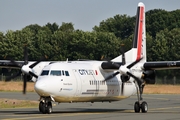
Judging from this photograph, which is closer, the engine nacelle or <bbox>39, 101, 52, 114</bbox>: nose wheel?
<bbox>39, 101, 52, 114</bbox>: nose wheel

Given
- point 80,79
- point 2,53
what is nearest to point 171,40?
point 2,53

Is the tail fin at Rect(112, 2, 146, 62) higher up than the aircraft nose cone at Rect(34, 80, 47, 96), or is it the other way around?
the tail fin at Rect(112, 2, 146, 62)

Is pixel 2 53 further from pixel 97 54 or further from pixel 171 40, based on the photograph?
pixel 171 40

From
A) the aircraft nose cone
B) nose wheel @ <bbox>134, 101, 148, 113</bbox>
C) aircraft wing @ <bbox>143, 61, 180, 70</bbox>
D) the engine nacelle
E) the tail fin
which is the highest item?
the tail fin

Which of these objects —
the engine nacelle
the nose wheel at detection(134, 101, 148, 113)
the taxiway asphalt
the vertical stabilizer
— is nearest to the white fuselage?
the taxiway asphalt

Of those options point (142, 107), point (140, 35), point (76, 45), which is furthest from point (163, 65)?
point (76, 45)

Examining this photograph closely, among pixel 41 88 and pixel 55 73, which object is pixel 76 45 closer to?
pixel 55 73

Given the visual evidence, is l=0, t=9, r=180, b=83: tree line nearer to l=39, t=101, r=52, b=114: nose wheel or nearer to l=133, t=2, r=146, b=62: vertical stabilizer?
l=133, t=2, r=146, b=62: vertical stabilizer

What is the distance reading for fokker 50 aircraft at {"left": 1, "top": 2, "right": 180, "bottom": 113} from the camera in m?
26.0

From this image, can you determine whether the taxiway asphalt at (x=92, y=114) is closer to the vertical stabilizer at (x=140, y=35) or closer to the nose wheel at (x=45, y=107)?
the nose wheel at (x=45, y=107)

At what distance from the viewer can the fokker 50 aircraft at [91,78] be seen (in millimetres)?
25953

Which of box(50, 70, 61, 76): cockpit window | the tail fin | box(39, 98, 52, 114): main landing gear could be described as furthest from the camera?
the tail fin

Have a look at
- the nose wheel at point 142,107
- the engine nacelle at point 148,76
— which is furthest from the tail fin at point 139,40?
the nose wheel at point 142,107

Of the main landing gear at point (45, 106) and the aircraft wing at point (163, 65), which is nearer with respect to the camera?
the main landing gear at point (45, 106)
